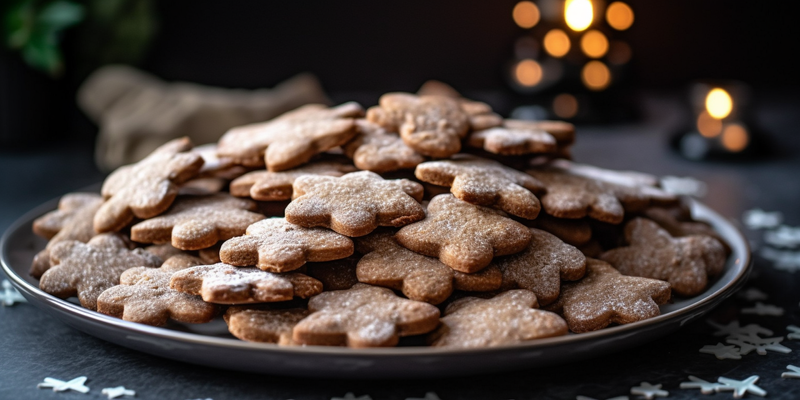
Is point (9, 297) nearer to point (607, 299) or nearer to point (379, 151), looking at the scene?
point (379, 151)

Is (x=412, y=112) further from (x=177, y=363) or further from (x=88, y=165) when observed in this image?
(x=88, y=165)

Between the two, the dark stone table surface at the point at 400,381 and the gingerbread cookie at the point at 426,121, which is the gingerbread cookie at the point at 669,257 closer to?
the dark stone table surface at the point at 400,381

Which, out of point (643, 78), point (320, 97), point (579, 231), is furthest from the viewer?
point (643, 78)

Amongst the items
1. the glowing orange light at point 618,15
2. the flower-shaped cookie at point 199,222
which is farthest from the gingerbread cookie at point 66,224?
the glowing orange light at point 618,15

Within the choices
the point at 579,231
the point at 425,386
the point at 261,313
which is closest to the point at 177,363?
the point at 261,313

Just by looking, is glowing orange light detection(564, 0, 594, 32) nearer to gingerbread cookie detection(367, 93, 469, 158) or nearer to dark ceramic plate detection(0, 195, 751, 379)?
gingerbread cookie detection(367, 93, 469, 158)

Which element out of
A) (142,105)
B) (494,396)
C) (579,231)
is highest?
(142,105)

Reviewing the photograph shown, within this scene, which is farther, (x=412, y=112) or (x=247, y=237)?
(x=412, y=112)
